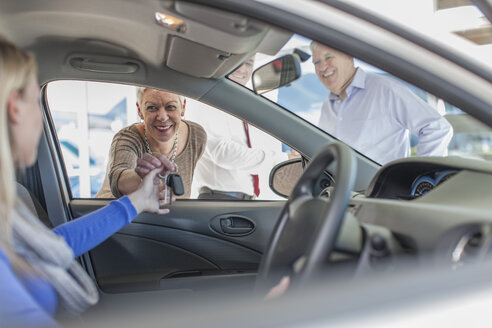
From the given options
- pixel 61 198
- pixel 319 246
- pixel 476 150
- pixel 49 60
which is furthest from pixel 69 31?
pixel 476 150

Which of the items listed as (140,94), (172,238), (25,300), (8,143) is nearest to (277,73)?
(140,94)

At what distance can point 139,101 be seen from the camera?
230 cm

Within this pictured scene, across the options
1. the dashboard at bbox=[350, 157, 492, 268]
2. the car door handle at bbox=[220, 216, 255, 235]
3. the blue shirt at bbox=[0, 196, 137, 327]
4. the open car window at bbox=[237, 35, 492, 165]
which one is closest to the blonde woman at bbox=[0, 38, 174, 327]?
the blue shirt at bbox=[0, 196, 137, 327]

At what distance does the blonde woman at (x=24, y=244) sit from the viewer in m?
0.76

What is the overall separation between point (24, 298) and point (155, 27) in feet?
3.82

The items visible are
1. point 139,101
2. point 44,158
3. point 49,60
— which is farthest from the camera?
point 139,101

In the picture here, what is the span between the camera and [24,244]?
877 millimetres

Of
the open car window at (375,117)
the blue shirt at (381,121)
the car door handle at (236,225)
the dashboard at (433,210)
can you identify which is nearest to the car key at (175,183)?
the car door handle at (236,225)

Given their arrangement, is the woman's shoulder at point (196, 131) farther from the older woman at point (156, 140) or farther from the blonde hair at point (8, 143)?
the blonde hair at point (8, 143)

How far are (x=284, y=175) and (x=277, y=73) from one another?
0.47 m

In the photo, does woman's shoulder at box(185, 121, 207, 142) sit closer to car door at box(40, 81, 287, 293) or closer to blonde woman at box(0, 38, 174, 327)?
car door at box(40, 81, 287, 293)

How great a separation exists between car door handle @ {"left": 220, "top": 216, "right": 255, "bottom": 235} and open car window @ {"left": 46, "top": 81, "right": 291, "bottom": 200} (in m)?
0.14

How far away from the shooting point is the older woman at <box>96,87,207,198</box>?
7.18 ft

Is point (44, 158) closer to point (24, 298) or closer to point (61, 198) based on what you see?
point (61, 198)
